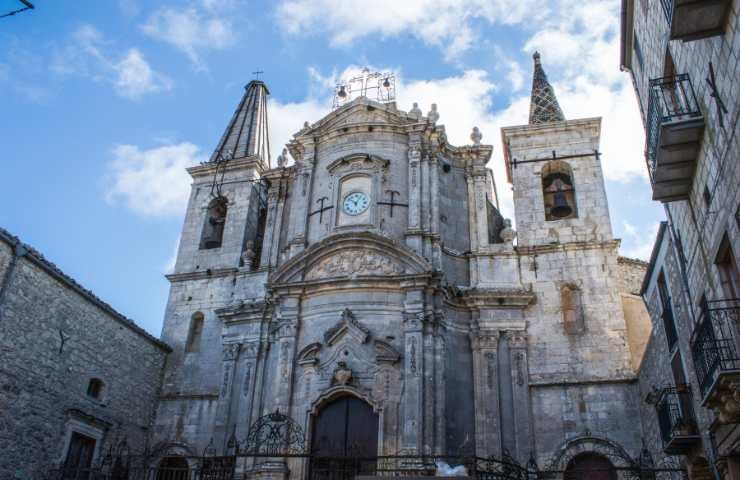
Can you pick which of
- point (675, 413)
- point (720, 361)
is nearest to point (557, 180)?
point (675, 413)

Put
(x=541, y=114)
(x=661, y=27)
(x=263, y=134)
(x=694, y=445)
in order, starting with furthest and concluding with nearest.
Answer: (x=263, y=134), (x=541, y=114), (x=694, y=445), (x=661, y=27)

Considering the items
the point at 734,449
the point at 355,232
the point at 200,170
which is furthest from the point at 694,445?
the point at 200,170

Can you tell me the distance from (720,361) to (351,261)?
11.4 meters

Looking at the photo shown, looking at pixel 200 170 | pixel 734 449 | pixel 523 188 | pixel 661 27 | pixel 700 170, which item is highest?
pixel 200 170

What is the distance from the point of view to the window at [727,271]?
9.50m

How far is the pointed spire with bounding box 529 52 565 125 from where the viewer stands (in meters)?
22.2

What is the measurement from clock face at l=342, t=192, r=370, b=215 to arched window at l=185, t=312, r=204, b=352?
552 centimetres

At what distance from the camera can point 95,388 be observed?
57.9ft

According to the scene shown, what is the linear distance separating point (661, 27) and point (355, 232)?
9757mm

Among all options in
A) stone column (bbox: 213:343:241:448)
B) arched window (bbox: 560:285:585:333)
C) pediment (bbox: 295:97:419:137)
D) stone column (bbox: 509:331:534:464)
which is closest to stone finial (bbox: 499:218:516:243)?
arched window (bbox: 560:285:585:333)

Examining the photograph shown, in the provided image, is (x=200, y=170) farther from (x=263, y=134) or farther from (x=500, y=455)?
(x=500, y=455)

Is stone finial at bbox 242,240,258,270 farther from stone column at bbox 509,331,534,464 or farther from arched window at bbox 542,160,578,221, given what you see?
arched window at bbox 542,160,578,221

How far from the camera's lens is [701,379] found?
9500mm

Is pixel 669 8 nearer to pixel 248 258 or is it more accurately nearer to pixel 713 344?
pixel 713 344
